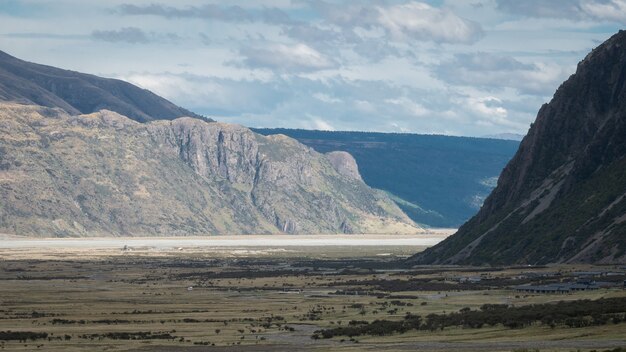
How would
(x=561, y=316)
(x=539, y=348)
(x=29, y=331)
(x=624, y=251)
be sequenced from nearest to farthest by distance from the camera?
1. (x=539, y=348)
2. (x=561, y=316)
3. (x=29, y=331)
4. (x=624, y=251)

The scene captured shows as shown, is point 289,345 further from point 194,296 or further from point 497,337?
point 194,296

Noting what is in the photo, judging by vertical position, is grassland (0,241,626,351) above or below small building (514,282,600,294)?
below

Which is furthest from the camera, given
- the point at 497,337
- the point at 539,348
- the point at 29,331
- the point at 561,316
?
the point at 29,331

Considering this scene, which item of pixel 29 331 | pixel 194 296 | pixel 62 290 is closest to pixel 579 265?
pixel 194 296

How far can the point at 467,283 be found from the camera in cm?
17862

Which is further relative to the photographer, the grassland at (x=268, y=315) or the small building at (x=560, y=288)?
the small building at (x=560, y=288)

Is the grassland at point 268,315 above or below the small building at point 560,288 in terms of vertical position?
below

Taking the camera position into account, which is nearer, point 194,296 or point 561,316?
point 561,316

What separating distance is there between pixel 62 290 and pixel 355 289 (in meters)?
42.9

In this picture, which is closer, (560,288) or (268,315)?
(268,315)

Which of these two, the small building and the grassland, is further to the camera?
the small building

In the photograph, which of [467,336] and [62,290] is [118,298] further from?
[467,336]

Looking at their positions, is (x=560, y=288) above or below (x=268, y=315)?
above

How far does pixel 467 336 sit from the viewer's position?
339 ft
